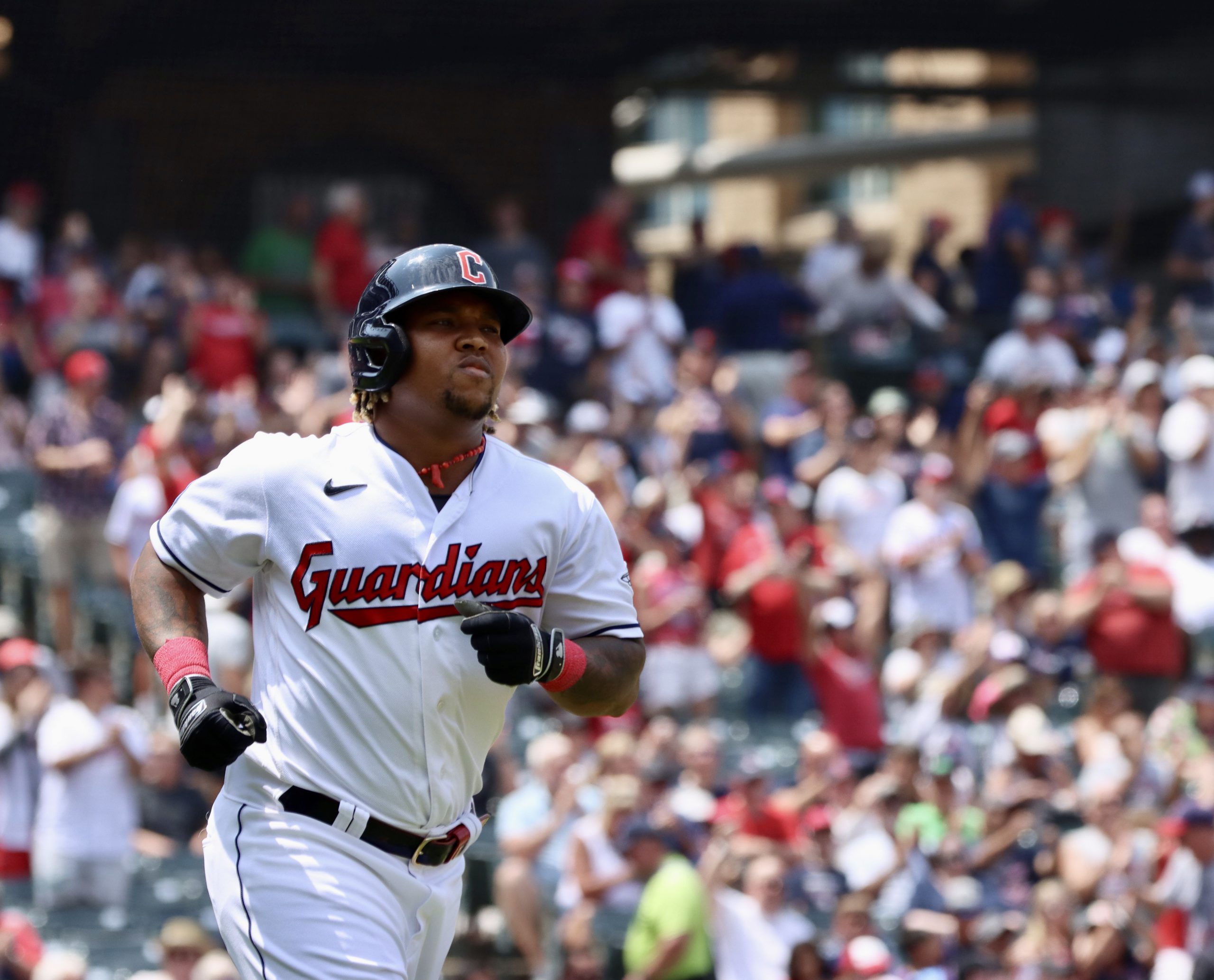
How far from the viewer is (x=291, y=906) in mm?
3381

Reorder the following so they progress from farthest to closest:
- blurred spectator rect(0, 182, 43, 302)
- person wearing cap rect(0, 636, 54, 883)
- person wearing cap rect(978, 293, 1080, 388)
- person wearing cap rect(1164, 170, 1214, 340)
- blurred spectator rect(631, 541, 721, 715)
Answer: person wearing cap rect(1164, 170, 1214, 340), person wearing cap rect(978, 293, 1080, 388), blurred spectator rect(0, 182, 43, 302), blurred spectator rect(631, 541, 721, 715), person wearing cap rect(0, 636, 54, 883)

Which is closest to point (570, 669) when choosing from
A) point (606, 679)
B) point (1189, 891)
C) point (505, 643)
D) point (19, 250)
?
point (606, 679)

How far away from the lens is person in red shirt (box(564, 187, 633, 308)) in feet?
44.9

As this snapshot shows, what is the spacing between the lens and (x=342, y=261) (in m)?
13.2

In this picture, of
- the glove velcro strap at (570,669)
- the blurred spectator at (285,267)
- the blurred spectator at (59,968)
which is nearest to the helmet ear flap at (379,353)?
the glove velcro strap at (570,669)

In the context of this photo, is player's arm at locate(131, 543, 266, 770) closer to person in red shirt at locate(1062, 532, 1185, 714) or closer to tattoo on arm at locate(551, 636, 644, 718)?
tattoo on arm at locate(551, 636, 644, 718)

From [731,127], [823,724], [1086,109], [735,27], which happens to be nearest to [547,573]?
[823,724]

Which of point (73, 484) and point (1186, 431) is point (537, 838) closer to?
point (73, 484)

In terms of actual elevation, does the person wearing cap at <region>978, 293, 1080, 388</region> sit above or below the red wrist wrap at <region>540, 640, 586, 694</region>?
above

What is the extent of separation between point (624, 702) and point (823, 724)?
261 inches

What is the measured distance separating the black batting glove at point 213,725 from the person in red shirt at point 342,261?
32.7 ft

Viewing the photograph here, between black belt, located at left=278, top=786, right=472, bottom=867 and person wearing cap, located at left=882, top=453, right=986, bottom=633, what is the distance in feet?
24.6

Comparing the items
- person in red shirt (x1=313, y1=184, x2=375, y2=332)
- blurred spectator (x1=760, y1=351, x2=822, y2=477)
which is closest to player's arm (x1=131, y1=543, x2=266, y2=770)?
blurred spectator (x1=760, y1=351, x2=822, y2=477)

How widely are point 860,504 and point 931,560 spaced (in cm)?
67
